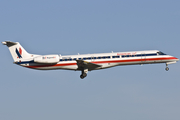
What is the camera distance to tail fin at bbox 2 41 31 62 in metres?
39.0

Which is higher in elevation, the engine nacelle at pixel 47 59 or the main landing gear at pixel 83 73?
the engine nacelle at pixel 47 59

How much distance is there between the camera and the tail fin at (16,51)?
128 feet

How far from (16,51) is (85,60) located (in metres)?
9.92

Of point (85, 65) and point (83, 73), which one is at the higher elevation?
point (85, 65)

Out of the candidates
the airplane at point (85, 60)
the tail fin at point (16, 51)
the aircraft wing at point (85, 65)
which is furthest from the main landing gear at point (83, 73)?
the tail fin at point (16, 51)

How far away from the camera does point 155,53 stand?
39.2 m

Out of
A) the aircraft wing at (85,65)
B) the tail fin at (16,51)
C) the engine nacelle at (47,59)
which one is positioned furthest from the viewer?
the tail fin at (16,51)

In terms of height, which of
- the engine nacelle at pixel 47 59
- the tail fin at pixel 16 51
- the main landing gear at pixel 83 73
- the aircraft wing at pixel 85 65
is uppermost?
the tail fin at pixel 16 51

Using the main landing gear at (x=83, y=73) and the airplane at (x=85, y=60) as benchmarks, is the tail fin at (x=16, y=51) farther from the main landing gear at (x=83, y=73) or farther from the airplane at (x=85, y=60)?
the main landing gear at (x=83, y=73)

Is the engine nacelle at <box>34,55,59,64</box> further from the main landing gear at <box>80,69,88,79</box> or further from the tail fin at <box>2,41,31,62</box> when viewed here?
the main landing gear at <box>80,69,88,79</box>

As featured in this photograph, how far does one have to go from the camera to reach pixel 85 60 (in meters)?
37.8

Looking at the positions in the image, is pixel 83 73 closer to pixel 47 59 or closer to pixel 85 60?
pixel 85 60

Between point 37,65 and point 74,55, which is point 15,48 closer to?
point 37,65

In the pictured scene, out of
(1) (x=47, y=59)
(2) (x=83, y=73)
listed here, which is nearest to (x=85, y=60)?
(2) (x=83, y=73)
